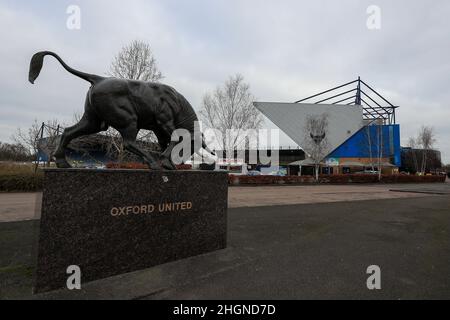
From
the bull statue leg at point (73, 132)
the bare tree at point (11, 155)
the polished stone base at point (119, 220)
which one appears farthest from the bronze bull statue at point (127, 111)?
the bare tree at point (11, 155)

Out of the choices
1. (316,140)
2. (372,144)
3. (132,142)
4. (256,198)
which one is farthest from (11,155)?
(372,144)

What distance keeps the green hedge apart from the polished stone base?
56.2 feet

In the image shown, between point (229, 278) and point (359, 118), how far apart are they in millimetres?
58429

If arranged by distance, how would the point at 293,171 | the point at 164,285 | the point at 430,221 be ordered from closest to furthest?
the point at 164,285, the point at 430,221, the point at 293,171

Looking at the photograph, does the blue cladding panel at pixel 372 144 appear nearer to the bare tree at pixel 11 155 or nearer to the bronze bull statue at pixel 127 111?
the bronze bull statue at pixel 127 111

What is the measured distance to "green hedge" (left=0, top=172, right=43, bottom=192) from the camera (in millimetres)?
16109

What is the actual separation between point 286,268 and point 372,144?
49.8 m

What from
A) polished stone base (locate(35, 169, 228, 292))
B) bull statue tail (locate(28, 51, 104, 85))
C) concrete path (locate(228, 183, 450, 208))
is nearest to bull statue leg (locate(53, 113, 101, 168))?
bull statue tail (locate(28, 51, 104, 85))

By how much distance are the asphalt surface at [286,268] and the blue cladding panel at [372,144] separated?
4690 centimetres

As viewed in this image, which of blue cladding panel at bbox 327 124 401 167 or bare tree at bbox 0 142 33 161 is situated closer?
bare tree at bbox 0 142 33 161

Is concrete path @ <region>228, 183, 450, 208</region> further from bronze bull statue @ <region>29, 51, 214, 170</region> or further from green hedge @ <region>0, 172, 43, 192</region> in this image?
green hedge @ <region>0, 172, 43, 192</region>
